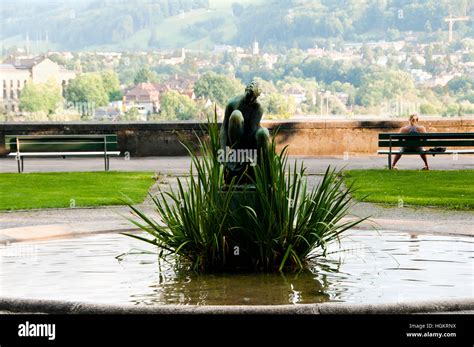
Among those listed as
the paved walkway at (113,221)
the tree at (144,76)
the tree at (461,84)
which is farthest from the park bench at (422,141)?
the tree at (144,76)

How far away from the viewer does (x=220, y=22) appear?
287ft

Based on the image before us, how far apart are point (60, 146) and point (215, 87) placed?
93.2 ft

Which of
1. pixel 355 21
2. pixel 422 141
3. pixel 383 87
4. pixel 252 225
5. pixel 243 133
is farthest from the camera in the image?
pixel 355 21

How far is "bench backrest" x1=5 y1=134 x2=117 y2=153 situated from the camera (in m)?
23.4

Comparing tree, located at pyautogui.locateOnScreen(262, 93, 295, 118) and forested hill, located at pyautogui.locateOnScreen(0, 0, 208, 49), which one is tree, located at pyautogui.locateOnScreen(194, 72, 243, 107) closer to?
tree, located at pyautogui.locateOnScreen(262, 93, 295, 118)

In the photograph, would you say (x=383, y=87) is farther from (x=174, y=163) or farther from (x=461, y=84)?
(x=174, y=163)

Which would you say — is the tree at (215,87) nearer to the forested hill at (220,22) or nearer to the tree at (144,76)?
the tree at (144,76)

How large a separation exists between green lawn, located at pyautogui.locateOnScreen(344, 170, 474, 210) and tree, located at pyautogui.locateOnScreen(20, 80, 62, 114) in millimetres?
30970

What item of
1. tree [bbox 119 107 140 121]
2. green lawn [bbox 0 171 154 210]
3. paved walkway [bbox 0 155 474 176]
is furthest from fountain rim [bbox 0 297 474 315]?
tree [bbox 119 107 140 121]

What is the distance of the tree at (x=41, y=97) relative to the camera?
Result: 167 feet

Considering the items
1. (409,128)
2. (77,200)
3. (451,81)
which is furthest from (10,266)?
(451,81)

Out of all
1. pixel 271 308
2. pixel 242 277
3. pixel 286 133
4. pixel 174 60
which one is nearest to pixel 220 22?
pixel 174 60

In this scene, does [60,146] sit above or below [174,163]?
above

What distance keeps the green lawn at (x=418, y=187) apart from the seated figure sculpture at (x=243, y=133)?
4684 mm
